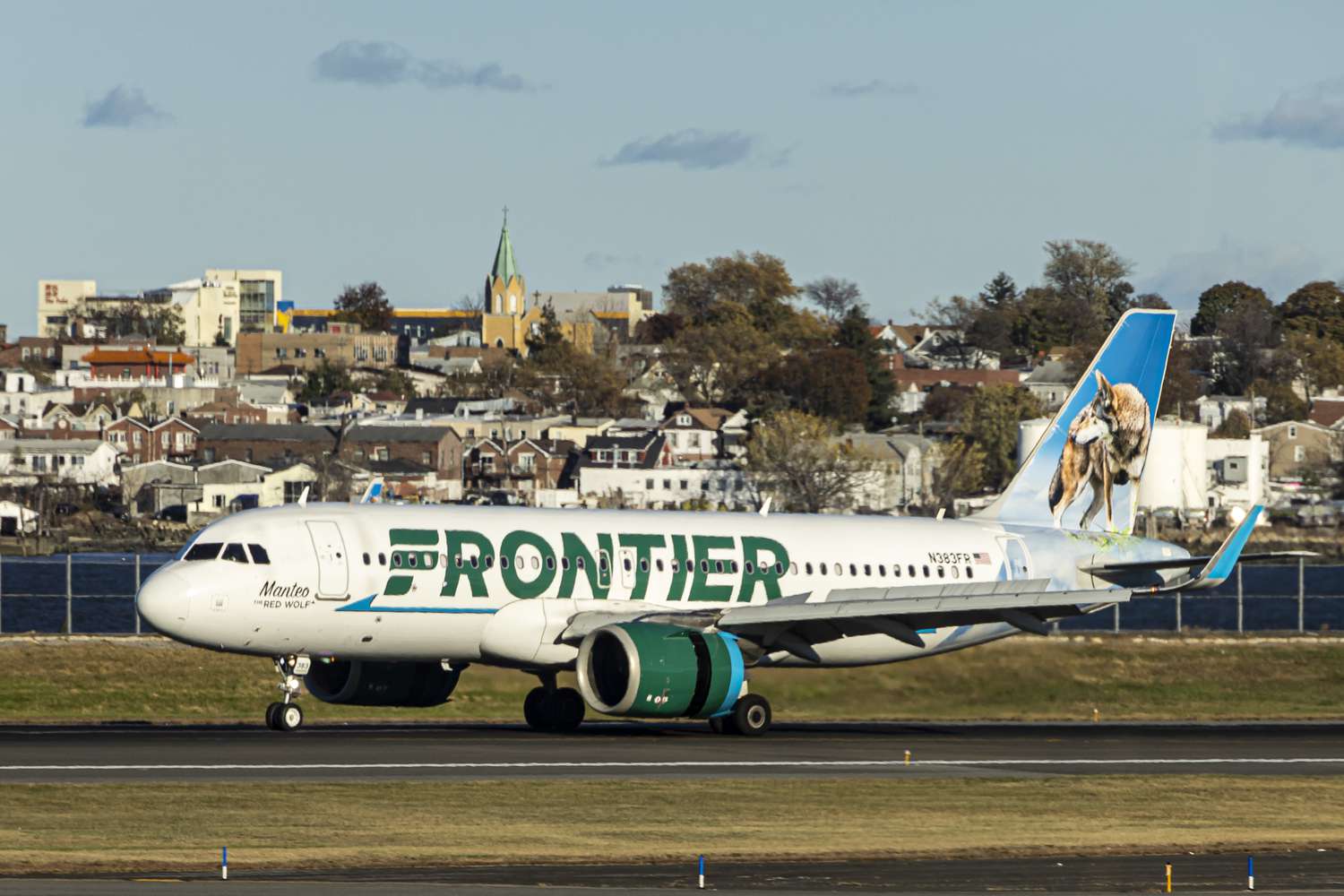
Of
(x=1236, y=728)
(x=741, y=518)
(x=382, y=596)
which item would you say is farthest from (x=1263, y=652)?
(x=382, y=596)

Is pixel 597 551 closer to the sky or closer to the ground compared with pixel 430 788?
closer to the sky

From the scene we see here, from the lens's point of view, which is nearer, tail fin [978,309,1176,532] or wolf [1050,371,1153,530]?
tail fin [978,309,1176,532]

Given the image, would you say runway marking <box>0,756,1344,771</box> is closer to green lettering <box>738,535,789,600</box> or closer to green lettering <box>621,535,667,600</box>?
green lettering <box>621,535,667,600</box>

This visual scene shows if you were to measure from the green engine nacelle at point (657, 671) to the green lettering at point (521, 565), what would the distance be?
5.13 ft

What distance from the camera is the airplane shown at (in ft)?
134

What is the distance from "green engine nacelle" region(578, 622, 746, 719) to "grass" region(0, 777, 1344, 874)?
19.0ft

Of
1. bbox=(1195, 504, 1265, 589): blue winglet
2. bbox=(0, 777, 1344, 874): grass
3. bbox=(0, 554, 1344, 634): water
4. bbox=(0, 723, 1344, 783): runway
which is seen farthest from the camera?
bbox=(0, 554, 1344, 634): water

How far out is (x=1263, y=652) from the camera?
5869cm

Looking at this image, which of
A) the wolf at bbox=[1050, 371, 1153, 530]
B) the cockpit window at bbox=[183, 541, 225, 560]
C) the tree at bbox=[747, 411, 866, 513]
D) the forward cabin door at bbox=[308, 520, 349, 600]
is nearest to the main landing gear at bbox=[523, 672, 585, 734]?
the forward cabin door at bbox=[308, 520, 349, 600]

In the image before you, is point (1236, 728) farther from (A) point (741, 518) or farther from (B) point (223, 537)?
(B) point (223, 537)

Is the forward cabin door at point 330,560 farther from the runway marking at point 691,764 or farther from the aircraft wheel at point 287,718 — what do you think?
the runway marking at point 691,764

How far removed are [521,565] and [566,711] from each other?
3.38 meters

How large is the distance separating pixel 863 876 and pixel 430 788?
8.76m

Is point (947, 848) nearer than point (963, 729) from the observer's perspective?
Yes
